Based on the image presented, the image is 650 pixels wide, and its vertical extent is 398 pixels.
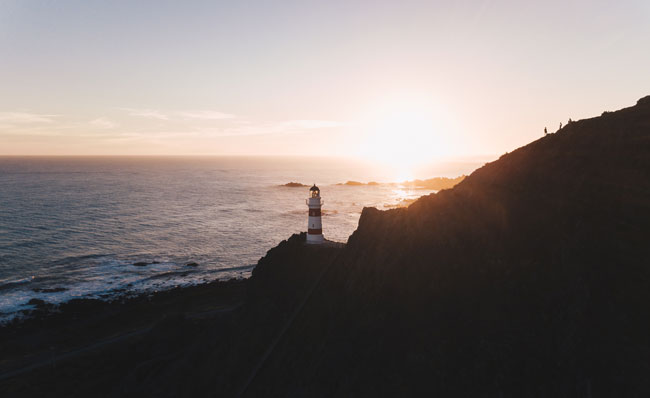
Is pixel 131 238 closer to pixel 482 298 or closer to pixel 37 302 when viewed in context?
pixel 37 302

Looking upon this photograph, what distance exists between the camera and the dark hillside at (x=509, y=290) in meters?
12.6

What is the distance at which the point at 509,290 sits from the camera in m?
14.4

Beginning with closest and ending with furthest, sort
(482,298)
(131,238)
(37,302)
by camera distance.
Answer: (482,298), (37,302), (131,238)

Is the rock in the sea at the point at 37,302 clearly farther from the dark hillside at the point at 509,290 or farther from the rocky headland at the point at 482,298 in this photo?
the dark hillside at the point at 509,290

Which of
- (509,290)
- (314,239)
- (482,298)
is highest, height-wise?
(509,290)

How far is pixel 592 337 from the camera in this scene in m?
12.6

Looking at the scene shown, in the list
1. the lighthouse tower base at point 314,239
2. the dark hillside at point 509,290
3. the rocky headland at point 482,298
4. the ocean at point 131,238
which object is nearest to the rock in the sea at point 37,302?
the ocean at point 131,238

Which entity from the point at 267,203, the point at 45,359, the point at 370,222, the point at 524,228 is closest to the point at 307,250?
the point at 370,222

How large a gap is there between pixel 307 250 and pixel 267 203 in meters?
95.4

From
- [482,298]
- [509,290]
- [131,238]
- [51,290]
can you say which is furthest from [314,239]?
[131,238]

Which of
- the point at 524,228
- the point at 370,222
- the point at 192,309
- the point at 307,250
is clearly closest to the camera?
the point at 524,228

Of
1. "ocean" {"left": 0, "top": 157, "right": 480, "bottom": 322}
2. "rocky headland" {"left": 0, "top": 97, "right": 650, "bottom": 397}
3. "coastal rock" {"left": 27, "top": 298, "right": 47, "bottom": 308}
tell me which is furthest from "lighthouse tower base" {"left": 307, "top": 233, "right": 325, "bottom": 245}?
"coastal rock" {"left": 27, "top": 298, "right": 47, "bottom": 308}

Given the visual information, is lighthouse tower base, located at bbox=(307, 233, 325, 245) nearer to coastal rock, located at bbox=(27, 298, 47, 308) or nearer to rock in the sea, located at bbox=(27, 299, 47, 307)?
coastal rock, located at bbox=(27, 298, 47, 308)

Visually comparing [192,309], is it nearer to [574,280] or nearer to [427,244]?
[427,244]
